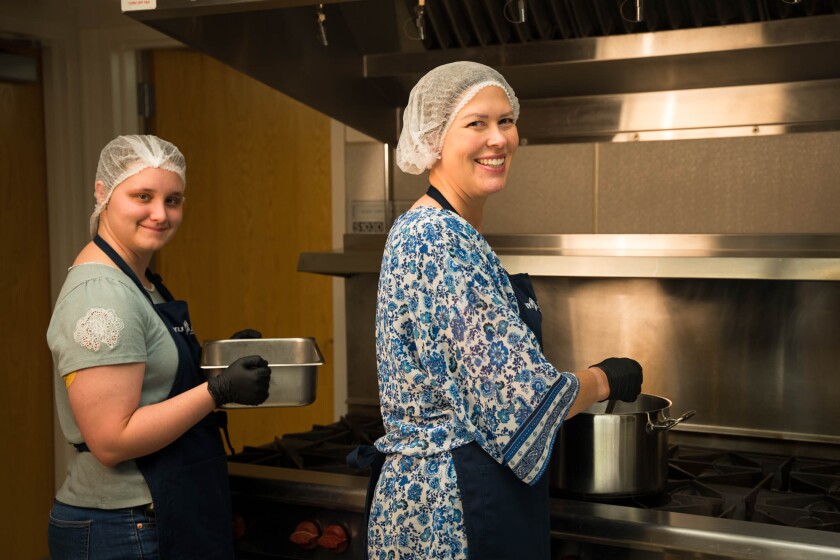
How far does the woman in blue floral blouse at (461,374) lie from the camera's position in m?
1.07

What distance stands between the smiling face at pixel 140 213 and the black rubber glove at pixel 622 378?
69cm

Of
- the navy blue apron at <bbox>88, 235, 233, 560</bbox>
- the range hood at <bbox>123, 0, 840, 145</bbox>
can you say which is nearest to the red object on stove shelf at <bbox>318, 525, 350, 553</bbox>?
the navy blue apron at <bbox>88, 235, 233, 560</bbox>

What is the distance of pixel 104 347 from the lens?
1.18m

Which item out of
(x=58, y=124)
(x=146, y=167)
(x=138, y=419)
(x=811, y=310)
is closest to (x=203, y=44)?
(x=146, y=167)

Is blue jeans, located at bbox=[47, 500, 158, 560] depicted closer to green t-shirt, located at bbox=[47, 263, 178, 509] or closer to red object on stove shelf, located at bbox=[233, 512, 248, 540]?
green t-shirt, located at bbox=[47, 263, 178, 509]

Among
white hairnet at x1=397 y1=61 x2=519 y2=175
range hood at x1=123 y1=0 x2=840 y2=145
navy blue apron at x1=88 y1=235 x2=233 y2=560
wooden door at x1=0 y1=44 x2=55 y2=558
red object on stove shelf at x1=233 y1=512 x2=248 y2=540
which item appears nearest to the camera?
white hairnet at x1=397 y1=61 x2=519 y2=175

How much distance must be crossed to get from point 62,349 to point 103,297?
90 millimetres

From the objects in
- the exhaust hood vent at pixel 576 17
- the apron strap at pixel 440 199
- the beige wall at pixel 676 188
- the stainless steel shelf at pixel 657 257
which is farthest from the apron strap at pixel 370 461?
the beige wall at pixel 676 188

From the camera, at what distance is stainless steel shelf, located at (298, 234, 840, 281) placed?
156 cm

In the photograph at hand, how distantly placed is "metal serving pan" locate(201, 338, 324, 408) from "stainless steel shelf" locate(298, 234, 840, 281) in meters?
0.43

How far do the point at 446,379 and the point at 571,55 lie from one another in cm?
75

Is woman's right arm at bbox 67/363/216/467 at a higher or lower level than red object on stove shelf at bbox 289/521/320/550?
higher

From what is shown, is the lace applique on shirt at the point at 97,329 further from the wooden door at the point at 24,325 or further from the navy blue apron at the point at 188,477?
the wooden door at the point at 24,325

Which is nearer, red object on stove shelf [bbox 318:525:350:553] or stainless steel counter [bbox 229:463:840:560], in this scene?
stainless steel counter [bbox 229:463:840:560]
